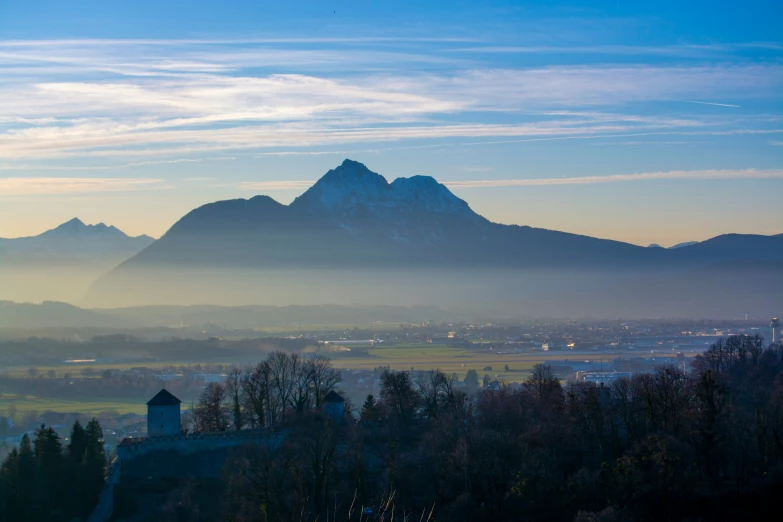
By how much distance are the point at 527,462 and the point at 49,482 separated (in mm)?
21173

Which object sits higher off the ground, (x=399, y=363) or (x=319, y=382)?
(x=319, y=382)

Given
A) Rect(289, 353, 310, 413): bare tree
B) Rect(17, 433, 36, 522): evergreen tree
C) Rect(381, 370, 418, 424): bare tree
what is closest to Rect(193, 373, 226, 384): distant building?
Rect(289, 353, 310, 413): bare tree

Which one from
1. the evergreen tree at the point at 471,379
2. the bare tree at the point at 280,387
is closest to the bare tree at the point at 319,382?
the bare tree at the point at 280,387

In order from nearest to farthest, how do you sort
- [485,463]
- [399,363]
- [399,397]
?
[485,463]
[399,397]
[399,363]

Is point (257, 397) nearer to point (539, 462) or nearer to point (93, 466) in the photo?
point (93, 466)

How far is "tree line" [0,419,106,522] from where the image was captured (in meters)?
48.5

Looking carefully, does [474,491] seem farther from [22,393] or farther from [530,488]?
[22,393]

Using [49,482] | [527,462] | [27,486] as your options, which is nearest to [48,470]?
[49,482]

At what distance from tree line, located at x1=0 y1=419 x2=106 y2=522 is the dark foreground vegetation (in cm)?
363

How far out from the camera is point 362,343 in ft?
609

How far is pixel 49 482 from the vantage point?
50.1 meters

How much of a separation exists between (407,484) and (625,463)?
9339 mm

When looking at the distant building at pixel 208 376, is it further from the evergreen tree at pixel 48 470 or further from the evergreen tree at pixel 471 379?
the evergreen tree at pixel 48 470

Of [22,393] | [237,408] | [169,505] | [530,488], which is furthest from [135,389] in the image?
[530,488]
